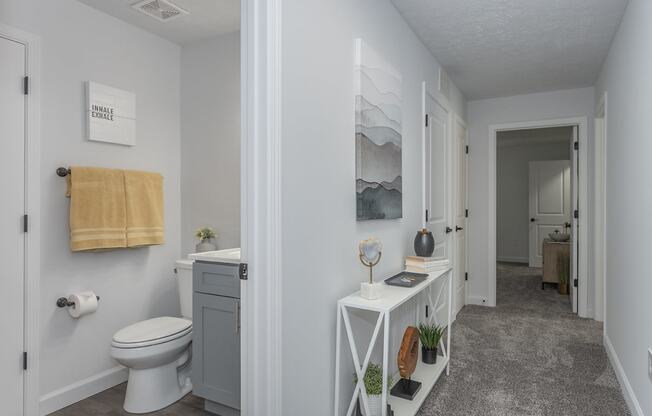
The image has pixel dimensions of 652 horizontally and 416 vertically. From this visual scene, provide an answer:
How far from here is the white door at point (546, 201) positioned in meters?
7.29

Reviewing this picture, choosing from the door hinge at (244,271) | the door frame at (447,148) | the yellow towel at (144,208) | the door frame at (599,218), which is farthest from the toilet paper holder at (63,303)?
the door frame at (599,218)

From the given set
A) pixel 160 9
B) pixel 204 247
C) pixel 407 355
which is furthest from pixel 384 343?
pixel 160 9

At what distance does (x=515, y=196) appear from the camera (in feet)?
26.4

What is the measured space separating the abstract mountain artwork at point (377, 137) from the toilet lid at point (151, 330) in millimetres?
1305

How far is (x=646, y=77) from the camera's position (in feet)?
6.65

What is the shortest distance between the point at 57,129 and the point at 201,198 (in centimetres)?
104

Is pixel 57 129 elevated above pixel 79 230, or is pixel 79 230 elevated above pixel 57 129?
pixel 57 129

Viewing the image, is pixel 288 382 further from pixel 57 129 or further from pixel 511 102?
pixel 511 102

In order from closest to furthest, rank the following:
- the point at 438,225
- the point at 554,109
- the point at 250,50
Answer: the point at 250,50 → the point at 438,225 → the point at 554,109

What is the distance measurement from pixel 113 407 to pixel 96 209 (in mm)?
1196

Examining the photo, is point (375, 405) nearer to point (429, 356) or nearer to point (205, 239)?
point (429, 356)

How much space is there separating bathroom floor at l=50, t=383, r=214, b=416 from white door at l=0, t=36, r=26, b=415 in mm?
279

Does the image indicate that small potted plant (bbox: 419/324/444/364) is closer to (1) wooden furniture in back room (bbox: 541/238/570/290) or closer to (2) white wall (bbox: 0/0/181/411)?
(2) white wall (bbox: 0/0/181/411)

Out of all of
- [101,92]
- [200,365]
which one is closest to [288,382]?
[200,365]
